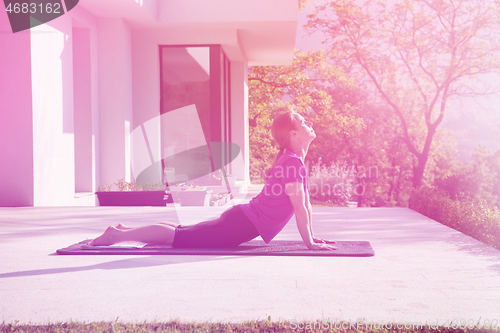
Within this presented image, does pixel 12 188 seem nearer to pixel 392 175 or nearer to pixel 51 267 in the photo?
pixel 51 267

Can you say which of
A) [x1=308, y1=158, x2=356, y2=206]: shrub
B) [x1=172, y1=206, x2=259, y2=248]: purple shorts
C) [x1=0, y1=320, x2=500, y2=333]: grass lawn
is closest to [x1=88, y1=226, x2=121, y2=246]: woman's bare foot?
[x1=172, y1=206, x2=259, y2=248]: purple shorts

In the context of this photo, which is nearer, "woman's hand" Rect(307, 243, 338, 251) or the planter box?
"woman's hand" Rect(307, 243, 338, 251)

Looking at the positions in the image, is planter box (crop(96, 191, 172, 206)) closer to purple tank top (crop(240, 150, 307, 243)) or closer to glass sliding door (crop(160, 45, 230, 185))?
glass sliding door (crop(160, 45, 230, 185))

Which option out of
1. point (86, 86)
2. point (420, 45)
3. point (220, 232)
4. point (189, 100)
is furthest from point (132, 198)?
point (420, 45)

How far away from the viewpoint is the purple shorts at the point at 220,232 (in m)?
4.05

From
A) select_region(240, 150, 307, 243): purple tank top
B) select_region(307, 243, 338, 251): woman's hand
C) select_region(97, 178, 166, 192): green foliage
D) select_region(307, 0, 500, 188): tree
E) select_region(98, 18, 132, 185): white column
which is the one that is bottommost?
select_region(307, 243, 338, 251): woman's hand

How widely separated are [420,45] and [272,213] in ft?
66.1

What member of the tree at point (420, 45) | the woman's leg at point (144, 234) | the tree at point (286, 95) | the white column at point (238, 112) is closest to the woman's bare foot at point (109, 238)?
the woman's leg at point (144, 234)

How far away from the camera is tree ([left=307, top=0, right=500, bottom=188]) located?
20.1m

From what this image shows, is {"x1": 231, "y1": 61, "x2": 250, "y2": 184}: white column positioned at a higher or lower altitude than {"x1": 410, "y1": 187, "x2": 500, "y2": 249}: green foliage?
higher

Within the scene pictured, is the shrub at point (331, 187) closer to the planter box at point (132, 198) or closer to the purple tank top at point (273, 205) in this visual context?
the planter box at point (132, 198)

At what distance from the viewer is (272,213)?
3973 mm

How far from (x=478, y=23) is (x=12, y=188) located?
18.5 m

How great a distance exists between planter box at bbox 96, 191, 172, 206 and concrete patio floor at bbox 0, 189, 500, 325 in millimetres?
3836
